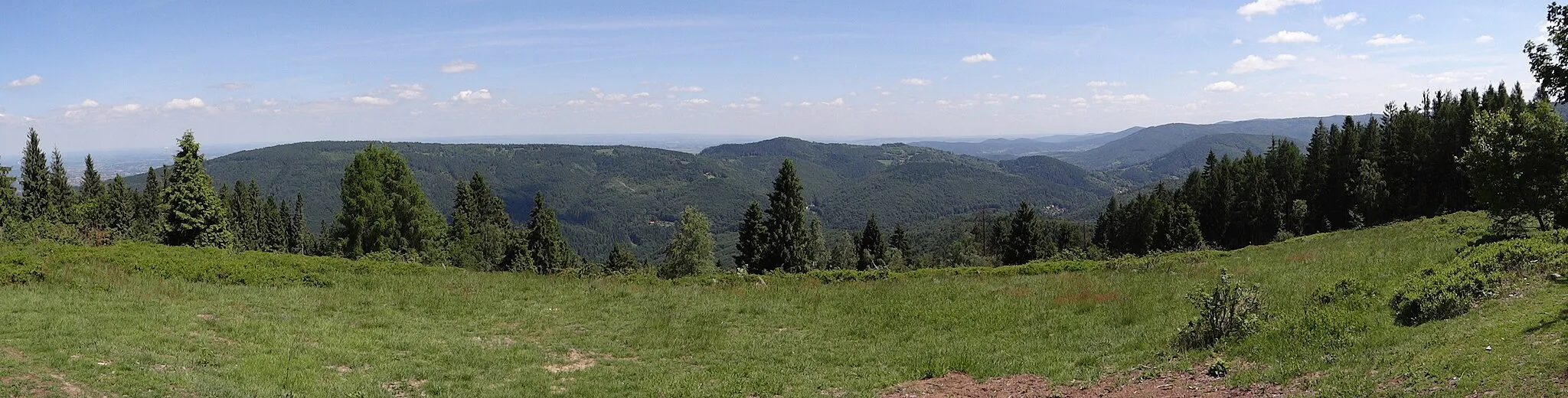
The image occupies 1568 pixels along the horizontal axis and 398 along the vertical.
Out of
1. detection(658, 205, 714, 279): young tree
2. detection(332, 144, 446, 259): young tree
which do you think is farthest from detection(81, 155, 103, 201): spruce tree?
detection(658, 205, 714, 279): young tree

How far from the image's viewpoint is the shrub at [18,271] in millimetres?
16156

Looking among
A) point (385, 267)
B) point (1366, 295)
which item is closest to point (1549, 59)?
point (1366, 295)

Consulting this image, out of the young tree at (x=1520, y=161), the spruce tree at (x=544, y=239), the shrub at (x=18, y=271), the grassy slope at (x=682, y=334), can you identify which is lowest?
the spruce tree at (x=544, y=239)

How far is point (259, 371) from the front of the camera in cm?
1091

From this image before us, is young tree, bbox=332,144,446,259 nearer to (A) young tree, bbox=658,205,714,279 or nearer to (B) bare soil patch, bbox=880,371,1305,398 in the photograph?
(A) young tree, bbox=658,205,714,279

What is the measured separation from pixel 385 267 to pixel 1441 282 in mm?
26016

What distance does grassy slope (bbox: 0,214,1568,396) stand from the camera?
30.9 ft

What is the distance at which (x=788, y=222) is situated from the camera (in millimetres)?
49094

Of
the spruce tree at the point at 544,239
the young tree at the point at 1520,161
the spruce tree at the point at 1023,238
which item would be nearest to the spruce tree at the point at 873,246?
the spruce tree at the point at 1023,238

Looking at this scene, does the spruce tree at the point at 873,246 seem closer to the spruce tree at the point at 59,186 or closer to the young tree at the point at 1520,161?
the young tree at the point at 1520,161

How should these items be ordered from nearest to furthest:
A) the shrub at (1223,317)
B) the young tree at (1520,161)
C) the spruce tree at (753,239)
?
the shrub at (1223,317), the young tree at (1520,161), the spruce tree at (753,239)

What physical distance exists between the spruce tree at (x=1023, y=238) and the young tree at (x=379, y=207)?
53189mm

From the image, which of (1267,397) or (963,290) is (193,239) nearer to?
(963,290)

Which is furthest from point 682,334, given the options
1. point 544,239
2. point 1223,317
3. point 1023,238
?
point 1023,238
